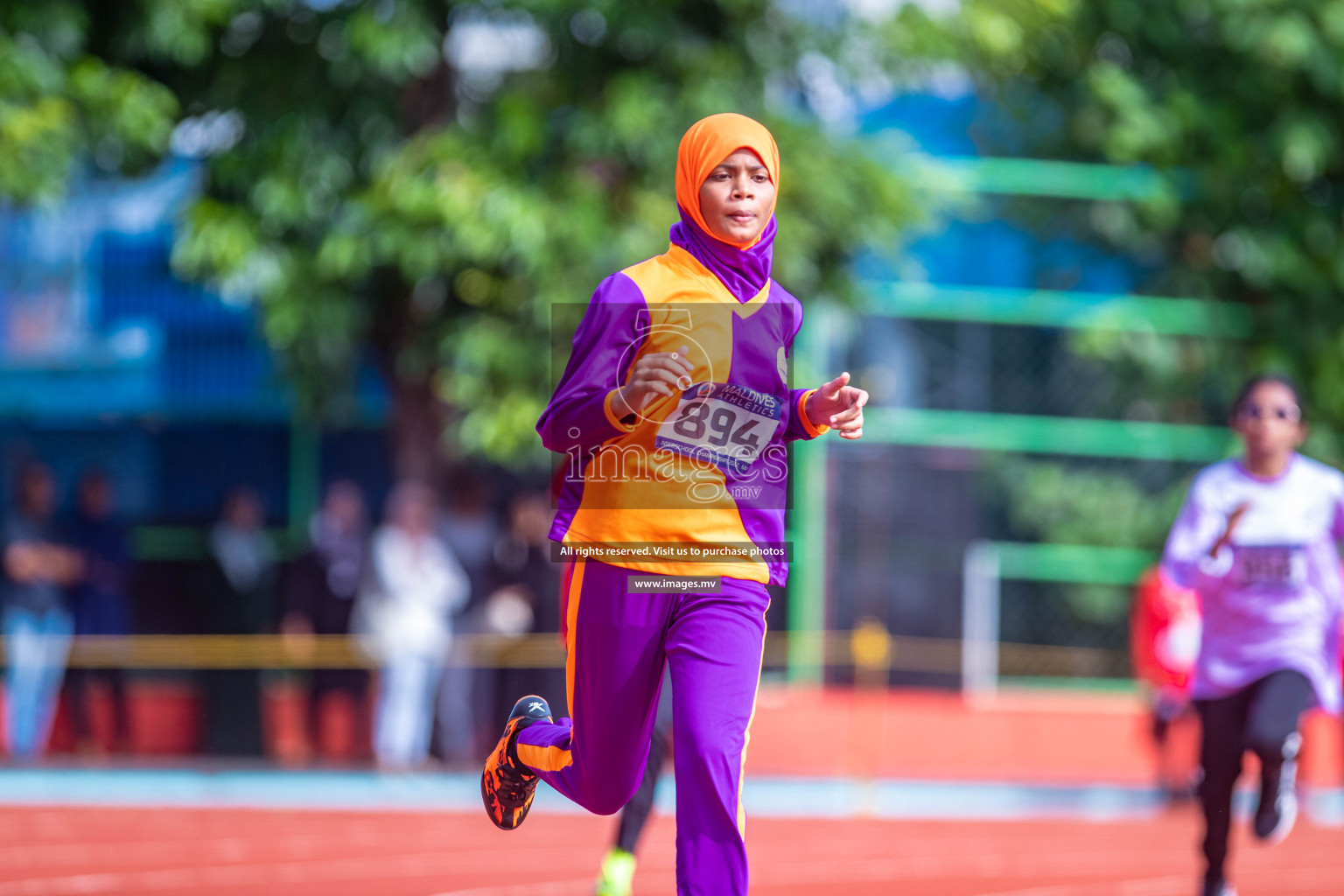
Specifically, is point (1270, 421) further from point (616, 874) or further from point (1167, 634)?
point (1167, 634)

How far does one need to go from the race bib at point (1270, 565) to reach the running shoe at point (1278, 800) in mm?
543

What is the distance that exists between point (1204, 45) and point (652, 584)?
41.8 feet

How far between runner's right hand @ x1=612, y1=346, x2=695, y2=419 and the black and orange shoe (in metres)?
1.26

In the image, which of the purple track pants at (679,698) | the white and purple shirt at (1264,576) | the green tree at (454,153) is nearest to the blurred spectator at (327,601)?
the green tree at (454,153)

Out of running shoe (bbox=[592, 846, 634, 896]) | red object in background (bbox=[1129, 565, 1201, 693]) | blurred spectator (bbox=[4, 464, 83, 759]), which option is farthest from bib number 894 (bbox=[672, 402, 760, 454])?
blurred spectator (bbox=[4, 464, 83, 759])

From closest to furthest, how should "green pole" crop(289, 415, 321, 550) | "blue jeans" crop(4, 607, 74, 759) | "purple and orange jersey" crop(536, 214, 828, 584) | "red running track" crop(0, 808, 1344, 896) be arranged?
1. "purple and orange jersey" crop(536, 214, 828, 584)
2. "red running track" crop(0, 808, 1344, 896)
3. "blue jeans" crop(4, 607, 74, 759)
4. "green pole" crop(289, 415, 321, 550)

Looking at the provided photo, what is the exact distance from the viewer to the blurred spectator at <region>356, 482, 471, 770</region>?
12039mm

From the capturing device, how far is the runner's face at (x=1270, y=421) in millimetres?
6227

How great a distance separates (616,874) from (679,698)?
2.09m

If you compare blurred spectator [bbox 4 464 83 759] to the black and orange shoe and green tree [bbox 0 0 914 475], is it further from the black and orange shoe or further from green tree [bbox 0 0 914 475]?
the black and orange shoe

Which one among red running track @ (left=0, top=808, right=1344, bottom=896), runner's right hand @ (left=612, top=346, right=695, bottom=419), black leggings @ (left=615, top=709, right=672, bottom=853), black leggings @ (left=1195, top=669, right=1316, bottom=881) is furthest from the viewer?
red running track @ (left=0, top=808, right=1344, bottom=896)

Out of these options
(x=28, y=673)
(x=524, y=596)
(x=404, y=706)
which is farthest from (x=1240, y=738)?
(x=28, y=673)

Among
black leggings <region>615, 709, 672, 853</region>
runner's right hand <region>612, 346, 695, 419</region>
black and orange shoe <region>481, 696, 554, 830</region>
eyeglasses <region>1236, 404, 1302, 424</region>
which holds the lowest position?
black leggings <region>615, 709, 672, 853</region>

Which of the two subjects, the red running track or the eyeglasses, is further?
the red running track
